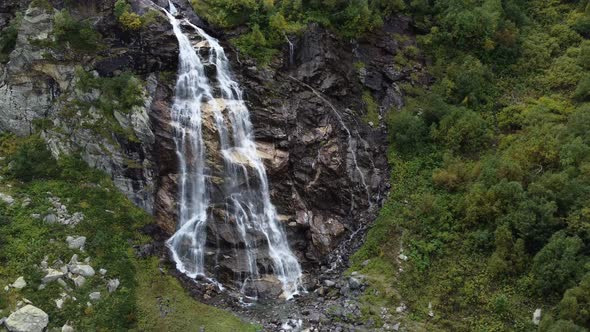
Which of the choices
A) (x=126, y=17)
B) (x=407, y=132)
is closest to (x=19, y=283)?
(x=126, y=17)

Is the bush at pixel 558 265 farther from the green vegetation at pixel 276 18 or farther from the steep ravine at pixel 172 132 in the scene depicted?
the green vegetation at pixel 276 18

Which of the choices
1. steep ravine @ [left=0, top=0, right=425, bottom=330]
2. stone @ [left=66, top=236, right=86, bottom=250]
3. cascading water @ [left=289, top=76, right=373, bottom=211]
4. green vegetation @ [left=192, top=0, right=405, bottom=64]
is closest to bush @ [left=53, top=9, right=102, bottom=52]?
steep ravine @ [left=0, top=0, right=425, bottom=330]

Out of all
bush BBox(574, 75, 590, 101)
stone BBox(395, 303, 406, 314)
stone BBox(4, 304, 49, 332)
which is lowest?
stone BBox(395, 303, 406, 314)

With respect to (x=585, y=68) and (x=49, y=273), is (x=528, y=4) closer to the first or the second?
(x=585, y=68)

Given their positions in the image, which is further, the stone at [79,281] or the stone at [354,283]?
the stone at [354,283]

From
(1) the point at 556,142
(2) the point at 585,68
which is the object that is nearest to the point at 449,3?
(2) the point at 585,68

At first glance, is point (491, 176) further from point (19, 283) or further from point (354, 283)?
point (19, 283)

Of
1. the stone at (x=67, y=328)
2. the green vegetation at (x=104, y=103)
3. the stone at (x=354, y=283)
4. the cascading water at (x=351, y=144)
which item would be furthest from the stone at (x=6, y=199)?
the stone at (x=354, y=283)

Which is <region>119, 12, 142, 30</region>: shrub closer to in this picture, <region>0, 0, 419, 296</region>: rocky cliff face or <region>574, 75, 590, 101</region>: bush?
<region>0, 0, 419, 296</region>: rocky cliff face
